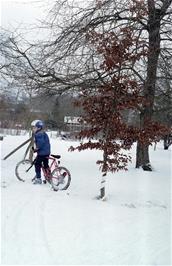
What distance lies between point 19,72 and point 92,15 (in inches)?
134

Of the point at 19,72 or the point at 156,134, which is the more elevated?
the point at 19,72

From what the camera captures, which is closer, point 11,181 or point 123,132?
point 123,132

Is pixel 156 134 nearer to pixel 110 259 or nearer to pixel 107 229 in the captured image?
pixel 107 229

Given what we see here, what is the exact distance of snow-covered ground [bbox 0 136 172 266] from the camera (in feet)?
18.6

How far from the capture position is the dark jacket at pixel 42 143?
10.7 m

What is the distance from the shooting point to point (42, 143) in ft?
35.1

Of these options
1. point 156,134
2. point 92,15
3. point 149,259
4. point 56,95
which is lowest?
point 149,259

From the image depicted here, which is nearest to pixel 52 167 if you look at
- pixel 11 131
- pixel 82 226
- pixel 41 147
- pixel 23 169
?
pixel 41 147

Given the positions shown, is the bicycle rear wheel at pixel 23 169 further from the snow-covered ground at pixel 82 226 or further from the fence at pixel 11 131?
the fence at pixel 11 131

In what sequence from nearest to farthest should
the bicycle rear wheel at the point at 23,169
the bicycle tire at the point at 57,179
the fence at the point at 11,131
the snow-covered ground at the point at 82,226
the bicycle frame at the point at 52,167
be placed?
1. the snow-covered ground at the point at 82,226
2. the bicycle tire at the point at 57,179
3. the bicycle frame at the point at 52,167
4. the bicycle rear wheel at the point at 23,169
5. the fence at the point at 11,131

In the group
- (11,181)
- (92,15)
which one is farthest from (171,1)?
(11,181)

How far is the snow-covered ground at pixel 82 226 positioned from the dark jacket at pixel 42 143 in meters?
0.89

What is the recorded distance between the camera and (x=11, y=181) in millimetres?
10977

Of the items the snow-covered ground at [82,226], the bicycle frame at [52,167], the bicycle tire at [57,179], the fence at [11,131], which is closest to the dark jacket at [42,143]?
the bicycle frame at [52,167]
